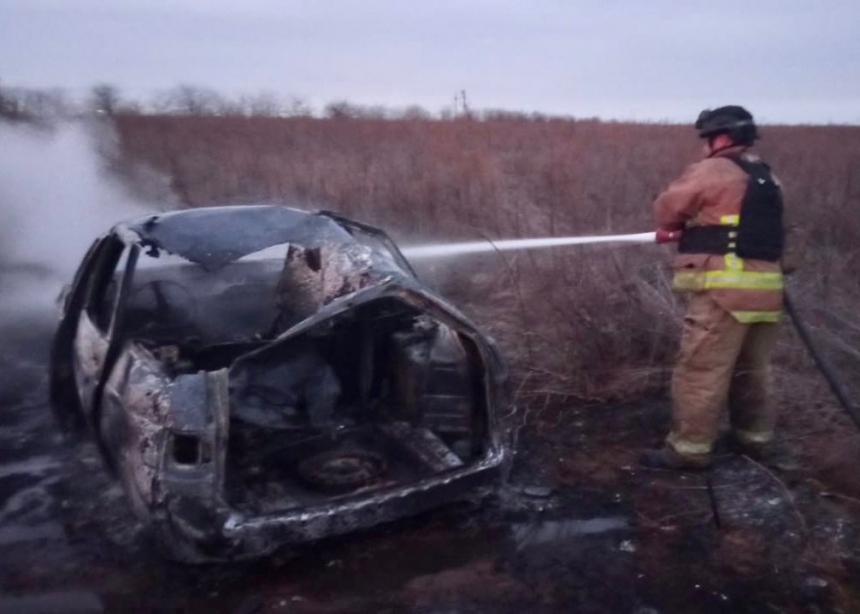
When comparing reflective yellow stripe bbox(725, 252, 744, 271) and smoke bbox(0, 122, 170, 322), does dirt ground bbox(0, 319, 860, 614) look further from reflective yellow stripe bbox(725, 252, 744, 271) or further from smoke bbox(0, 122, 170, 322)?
smoke bbox(0, 122, 170, 322)

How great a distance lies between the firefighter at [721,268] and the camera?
4547mm

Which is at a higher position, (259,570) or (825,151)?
(825,151)

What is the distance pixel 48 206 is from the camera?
1332 cm

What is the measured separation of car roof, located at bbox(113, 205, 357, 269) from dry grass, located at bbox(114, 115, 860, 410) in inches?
85.9

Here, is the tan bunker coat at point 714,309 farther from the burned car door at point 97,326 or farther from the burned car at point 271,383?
the burned car door at point 97,326

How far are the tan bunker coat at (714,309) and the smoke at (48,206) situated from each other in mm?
8544

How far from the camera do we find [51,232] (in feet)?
42.0

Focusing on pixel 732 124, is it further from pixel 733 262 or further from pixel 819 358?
pixel 819 358

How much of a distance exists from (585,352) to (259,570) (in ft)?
10.7

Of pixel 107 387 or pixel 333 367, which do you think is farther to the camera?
pixel 333 367

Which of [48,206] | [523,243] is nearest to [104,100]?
[48,206]

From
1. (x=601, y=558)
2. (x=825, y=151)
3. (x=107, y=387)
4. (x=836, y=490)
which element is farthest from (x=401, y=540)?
(x=825, y=151)

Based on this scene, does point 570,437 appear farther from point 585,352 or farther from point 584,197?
→ point 584,197

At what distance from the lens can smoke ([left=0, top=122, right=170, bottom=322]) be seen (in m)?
11.7
